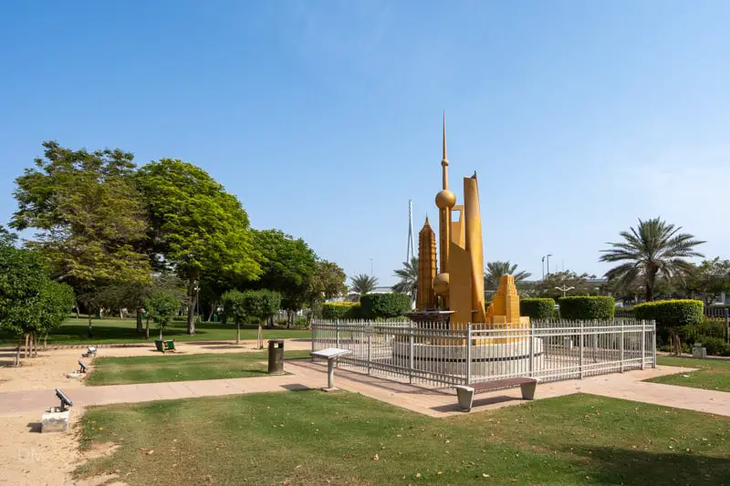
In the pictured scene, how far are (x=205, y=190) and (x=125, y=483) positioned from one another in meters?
33.6

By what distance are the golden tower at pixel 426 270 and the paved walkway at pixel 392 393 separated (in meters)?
4.88

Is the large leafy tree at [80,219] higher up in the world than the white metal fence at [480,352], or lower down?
higher up

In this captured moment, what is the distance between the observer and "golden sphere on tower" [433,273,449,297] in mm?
17969

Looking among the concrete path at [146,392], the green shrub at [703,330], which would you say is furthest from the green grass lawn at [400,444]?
the green shrub at [703,330]

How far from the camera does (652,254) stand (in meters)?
33.9

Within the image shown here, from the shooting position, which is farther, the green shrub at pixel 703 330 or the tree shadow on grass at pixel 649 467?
the green shrub at pixel 703 330

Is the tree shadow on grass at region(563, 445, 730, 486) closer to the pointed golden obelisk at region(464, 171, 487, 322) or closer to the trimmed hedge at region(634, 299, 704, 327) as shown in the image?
the pointed golden obelisk at region(464, 171, 487, 322)

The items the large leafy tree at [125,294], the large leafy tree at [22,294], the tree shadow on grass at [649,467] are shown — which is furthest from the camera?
the large leafy tree at [125,294]

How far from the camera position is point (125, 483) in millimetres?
5871

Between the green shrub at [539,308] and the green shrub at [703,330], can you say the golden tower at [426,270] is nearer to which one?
the green shrub at [539,308]

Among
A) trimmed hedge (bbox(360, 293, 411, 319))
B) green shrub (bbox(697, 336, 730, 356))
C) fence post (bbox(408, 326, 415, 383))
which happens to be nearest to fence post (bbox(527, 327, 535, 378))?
fence post (bbox(408, 326, 415, 383))

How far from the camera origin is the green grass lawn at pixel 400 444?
6.04 meters

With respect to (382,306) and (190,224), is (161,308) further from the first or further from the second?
(382,306)

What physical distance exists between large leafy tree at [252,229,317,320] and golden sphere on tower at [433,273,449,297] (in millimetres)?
31993
